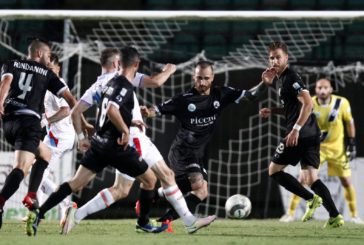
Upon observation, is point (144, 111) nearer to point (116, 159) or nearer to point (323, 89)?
point (116, 159)

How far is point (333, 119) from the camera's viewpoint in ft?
39.1

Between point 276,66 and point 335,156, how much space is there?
9.41 feet

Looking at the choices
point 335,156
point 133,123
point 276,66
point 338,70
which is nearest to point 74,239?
point 133,123

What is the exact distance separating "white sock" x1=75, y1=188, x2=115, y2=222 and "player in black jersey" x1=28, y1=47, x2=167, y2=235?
0.95 ft

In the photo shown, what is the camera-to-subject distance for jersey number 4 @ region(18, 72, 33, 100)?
859 centimetres

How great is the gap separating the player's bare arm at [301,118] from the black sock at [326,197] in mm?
829

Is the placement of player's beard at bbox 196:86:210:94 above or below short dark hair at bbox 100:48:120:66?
below

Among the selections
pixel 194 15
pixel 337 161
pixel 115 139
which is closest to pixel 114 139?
pixel 115 139

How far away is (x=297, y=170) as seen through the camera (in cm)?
1246

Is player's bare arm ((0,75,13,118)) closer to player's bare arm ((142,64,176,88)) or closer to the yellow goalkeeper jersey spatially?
player's bare arm ((142,64,176,88))

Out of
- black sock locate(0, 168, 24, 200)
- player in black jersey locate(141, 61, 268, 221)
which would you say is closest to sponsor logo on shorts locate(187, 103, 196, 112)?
player in black jersey locate(141, 61, 268, 221)

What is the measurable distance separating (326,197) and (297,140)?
0.74m

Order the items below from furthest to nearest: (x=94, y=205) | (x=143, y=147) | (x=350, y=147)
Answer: (x=350, y=147) → (x=94, y=205) → (x=143, y=147)

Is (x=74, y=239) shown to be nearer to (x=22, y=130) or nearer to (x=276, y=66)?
(x=22, y=130)
